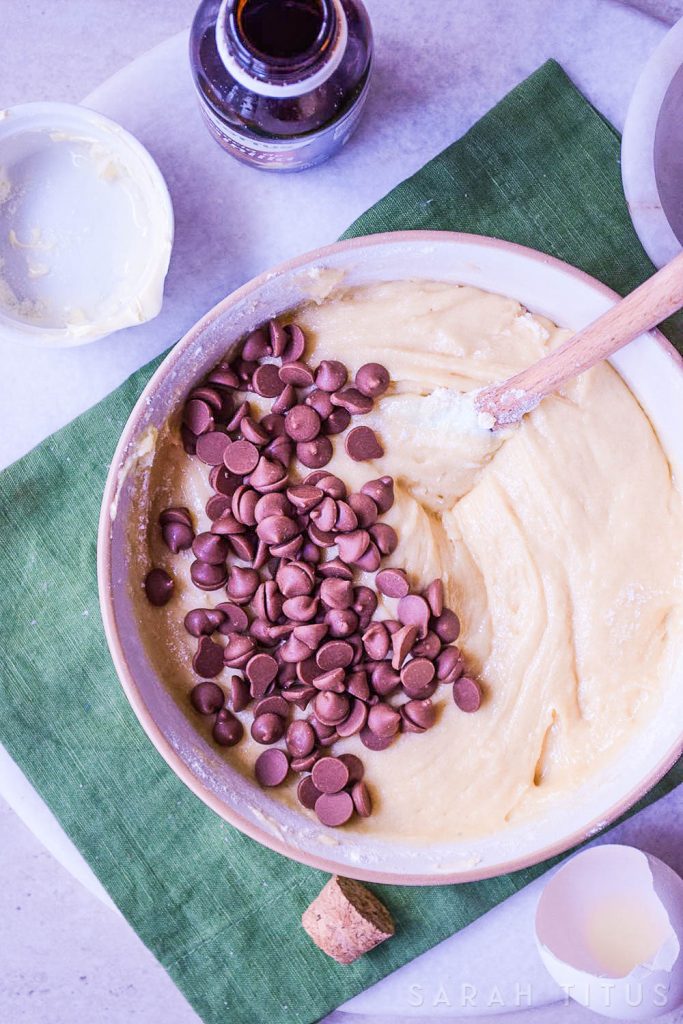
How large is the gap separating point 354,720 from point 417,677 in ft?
0.37

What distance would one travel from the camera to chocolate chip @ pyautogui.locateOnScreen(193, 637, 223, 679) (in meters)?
1.34

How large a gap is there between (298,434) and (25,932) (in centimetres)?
96

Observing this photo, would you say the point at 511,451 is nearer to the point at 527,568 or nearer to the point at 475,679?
the point at 527,568

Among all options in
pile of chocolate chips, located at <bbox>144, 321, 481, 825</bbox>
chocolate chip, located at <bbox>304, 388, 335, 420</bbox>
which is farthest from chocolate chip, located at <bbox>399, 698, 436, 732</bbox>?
chocolate chip, located at <bbox>304, 388, 335, 420</bbox>

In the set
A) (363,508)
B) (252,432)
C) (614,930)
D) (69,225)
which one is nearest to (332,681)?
(363,508)

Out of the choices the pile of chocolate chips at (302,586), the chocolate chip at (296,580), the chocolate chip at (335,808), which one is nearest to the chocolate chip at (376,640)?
the pile of chocolate chips at (302,586)

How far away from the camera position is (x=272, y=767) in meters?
1.35

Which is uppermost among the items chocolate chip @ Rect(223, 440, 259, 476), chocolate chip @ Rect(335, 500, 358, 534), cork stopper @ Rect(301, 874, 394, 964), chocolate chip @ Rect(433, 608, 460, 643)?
chocolate chip @ Rect(223, 440, 259, 476)

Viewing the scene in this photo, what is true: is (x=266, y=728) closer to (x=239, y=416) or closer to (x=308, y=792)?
(x=308, y=792)

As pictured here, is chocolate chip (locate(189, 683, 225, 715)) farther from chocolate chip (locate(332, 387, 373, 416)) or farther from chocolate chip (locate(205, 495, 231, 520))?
chocolate chip (locate(332, 387, 373, 416))

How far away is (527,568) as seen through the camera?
4.37ft

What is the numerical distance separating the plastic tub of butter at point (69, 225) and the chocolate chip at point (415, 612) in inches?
23.2

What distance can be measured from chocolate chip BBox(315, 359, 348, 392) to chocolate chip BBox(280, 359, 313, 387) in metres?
0.01

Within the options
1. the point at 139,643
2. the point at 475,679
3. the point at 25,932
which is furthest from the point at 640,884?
the point at 25,932
